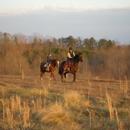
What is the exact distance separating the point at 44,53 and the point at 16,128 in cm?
4623

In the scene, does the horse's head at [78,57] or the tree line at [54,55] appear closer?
the horse's head at [78,57]

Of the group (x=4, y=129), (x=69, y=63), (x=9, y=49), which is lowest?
(x=4, y=129)

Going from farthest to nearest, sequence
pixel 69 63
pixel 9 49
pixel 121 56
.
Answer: pixel 9 49
pixel 121 56
pixel 69 63

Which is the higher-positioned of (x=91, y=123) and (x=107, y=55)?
(x=107, y=55)

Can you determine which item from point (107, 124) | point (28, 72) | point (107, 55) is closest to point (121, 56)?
point (107, 55)

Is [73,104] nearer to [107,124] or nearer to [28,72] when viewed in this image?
[107,124]

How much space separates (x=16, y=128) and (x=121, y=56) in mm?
35700

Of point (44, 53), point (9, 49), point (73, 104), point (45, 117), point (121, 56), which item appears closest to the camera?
point (45, 117)

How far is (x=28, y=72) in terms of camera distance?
4356 cm

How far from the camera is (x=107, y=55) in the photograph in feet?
145

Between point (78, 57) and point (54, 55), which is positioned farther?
point (54, 55)

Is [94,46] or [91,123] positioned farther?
[94,46]

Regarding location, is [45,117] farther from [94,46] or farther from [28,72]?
[94,46]

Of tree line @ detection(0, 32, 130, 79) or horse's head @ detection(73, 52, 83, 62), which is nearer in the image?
horse's head @ detection(73, 52, 83, 62)
